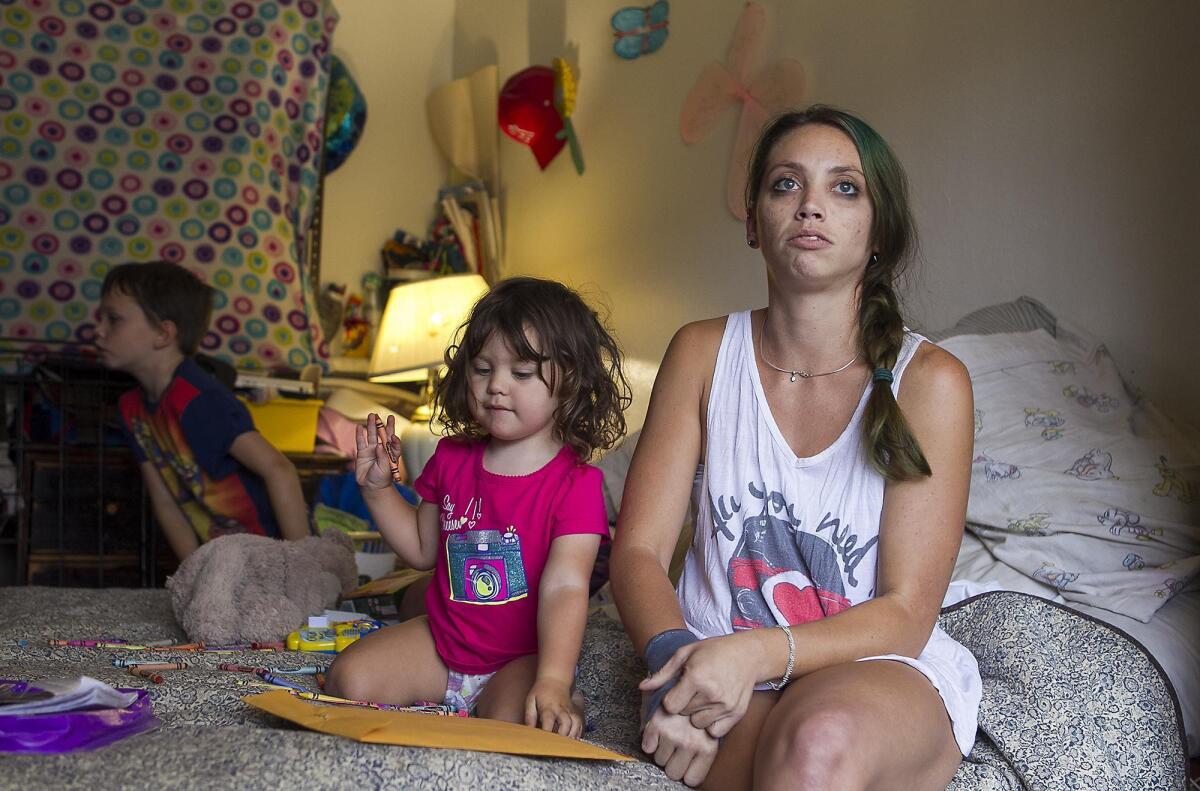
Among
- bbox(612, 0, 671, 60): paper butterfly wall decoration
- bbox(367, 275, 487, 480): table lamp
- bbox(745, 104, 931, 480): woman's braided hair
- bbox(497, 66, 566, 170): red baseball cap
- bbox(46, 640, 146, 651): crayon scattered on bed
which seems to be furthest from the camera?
bbox(497, 66, 566, 170): red baseball cap

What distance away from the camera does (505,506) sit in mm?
1383

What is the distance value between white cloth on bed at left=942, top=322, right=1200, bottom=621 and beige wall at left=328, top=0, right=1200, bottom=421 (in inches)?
6.3

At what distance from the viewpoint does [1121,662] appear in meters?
1.27

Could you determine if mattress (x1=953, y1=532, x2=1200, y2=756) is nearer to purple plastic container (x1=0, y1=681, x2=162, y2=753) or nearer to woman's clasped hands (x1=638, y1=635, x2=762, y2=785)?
woman's clasped hands (x1=638, y1=635, x2=762, y2=785)

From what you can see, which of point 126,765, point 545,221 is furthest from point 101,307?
point 126,765

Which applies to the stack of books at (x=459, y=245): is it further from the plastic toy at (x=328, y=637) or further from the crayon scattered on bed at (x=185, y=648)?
the crayon scattered on bed at (x=185, y=648)

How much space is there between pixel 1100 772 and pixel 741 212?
177 cm

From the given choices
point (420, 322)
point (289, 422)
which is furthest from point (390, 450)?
point (420, 322)

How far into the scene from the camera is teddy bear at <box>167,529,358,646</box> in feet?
5.61

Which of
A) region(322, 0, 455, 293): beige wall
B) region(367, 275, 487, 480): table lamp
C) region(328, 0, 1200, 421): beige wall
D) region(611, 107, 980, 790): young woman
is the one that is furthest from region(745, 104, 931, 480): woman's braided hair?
region(322, 0, 455, 293): beige wall

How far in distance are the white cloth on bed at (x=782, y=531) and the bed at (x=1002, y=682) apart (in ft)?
0.33

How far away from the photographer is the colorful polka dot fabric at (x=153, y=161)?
282 centimetres

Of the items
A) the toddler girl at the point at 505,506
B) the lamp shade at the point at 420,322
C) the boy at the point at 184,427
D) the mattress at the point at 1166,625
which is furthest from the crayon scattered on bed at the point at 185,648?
the lamp shade at the point at 420,322

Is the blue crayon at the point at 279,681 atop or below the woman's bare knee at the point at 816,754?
below
